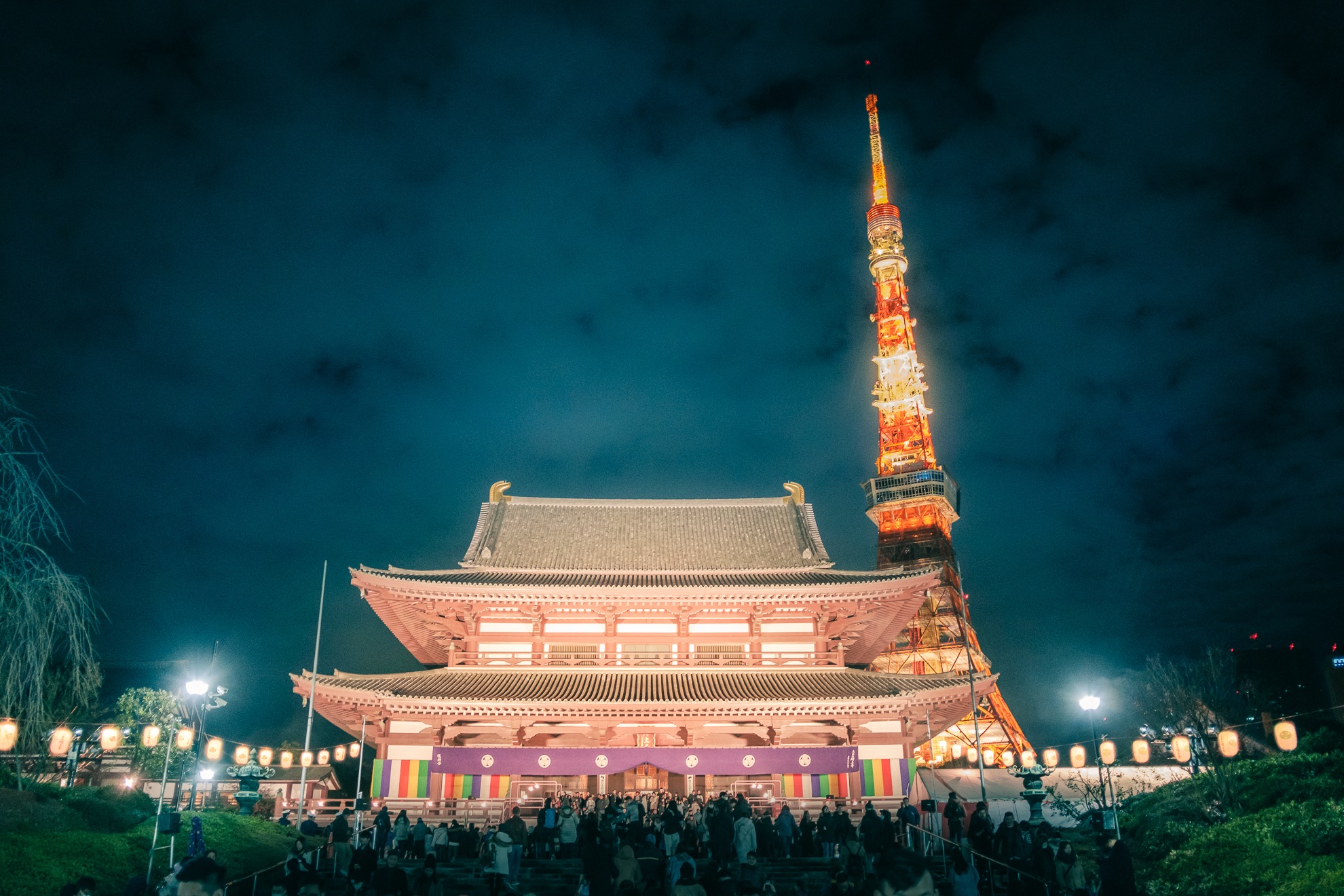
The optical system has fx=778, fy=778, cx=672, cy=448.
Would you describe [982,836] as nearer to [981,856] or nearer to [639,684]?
[981,856]

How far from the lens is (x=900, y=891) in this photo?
21.9ft

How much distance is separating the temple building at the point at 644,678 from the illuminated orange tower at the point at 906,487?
1166 inches

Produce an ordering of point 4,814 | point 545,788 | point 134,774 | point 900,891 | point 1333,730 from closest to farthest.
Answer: point 900,891
point 4,814
point 545,788
point 1333,730
point 134,774

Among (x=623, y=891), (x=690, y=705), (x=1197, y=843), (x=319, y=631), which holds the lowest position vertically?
(x=1197, y=843)

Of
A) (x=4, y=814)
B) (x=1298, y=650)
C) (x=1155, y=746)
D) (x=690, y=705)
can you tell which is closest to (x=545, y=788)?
(x=690, y=705)

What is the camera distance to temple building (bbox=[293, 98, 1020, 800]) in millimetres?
23859

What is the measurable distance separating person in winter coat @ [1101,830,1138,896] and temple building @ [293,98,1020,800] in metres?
12.9

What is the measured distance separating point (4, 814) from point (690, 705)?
657 inches

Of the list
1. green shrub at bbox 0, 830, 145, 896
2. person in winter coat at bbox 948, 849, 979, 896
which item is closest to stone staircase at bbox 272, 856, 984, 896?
green shrub at bbox 0, 830, 145, 896

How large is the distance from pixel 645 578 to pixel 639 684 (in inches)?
194

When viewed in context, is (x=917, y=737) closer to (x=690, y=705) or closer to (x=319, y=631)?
(x=690, y=705)

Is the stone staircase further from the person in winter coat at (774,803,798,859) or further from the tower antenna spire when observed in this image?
the tower antenna spire

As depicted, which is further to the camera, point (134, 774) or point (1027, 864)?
point (134, 774)

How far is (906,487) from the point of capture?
70.7 m
